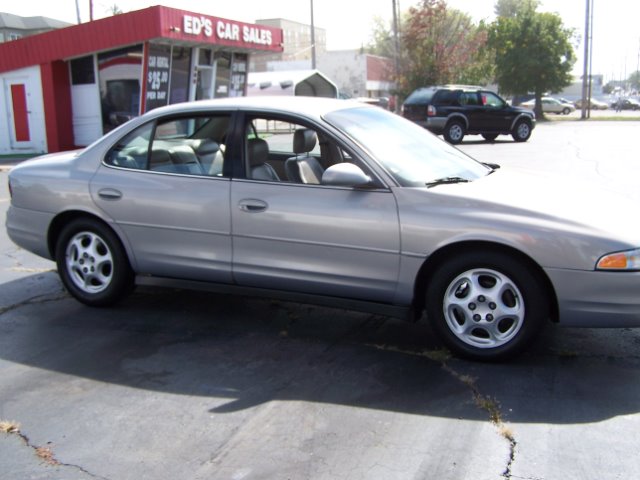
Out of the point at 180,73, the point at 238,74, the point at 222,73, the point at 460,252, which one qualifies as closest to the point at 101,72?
the point at 180,73

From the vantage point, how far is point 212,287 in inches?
191

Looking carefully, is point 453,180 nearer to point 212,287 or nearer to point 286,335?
point 286,335

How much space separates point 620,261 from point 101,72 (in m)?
18.1

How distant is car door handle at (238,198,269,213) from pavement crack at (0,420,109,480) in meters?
1.91

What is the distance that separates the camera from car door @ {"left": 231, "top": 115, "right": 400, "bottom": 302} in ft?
13.9

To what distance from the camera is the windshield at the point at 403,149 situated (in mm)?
4418

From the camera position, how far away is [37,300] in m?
5.62

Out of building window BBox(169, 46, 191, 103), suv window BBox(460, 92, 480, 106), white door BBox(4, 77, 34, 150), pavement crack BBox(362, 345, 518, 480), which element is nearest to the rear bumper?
pavement crack BBox(362, 345, 518, 480)

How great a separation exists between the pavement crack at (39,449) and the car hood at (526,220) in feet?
7.22

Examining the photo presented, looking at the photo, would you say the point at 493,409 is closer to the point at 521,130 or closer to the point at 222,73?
the point at 222,73

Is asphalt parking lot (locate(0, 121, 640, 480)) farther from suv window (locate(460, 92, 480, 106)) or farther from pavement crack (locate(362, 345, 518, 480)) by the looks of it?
suv window (locate(460, 92, 480, 106))

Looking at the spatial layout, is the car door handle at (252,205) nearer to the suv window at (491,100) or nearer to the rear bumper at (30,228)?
the rear bumper at (30,228)

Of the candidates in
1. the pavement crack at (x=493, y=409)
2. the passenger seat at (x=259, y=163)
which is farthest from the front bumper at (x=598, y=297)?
the passenger seat at (x=259, y=163)

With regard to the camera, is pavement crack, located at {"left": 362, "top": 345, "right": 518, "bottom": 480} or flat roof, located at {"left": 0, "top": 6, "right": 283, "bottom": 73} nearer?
pavement crack, located at {"left": 362, "top": 345, "right": 518, "bottom": 480}
